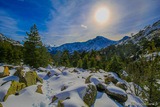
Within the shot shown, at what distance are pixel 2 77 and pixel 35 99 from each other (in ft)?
17.8

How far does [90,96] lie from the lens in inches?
383

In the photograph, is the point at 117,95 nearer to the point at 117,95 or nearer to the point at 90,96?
the point at 117,95

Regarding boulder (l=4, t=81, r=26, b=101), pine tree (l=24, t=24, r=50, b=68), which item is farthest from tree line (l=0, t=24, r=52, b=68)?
boulder (l=4, t=81, r=26, b=101)

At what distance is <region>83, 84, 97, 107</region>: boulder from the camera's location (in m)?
9.48

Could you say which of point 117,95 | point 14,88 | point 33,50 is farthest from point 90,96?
point 33,50

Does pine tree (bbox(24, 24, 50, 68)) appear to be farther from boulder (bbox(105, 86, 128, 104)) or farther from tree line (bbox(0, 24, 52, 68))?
boulder (bbox(105, 86, 128, 104))

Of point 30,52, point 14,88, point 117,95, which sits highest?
point 30,52

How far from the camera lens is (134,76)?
1409cm

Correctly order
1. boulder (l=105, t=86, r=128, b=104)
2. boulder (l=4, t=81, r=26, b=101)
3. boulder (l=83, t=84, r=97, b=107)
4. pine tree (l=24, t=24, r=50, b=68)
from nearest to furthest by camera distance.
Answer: boulder (l=4, t=81, r=26, b=101) < boulder (l=83, t=84, r=97, b=107) < boulder (l=105, t=86, r=128, b=104) < pine tree (l=24, t=24, r=50, b=68)

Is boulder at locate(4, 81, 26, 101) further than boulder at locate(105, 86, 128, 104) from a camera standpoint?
No

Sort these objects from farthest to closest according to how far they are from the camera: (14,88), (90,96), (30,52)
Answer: (30,52) < (14,88) < (90,96)

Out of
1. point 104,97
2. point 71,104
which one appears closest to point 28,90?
point 71,104

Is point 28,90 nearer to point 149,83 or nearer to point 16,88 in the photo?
point 16,88

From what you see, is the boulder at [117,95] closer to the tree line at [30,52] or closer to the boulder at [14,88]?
the boulder at [14,88]
